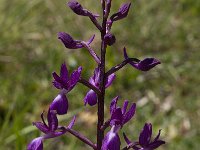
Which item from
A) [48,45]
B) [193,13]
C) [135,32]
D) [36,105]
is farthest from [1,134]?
[193,13]

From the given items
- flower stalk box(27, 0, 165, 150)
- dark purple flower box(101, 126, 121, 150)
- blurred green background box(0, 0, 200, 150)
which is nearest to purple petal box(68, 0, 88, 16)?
flower stalk box(27, 0, 165, 150)

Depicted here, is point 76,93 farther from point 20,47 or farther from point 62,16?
point 62,16

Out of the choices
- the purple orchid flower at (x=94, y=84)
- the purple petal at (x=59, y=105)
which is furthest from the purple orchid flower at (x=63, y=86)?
the purple orchid flower at (x=94, y=84)

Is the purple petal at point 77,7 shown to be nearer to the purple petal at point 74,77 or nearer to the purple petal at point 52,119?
the purple petal at point 74,77

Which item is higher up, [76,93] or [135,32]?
[135,32]

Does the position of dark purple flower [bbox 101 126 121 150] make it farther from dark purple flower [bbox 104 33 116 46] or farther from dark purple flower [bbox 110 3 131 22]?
dark purple flower [bbox 110 3 131 22]

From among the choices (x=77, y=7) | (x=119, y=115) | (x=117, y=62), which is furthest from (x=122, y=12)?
(x=117, y=62)
